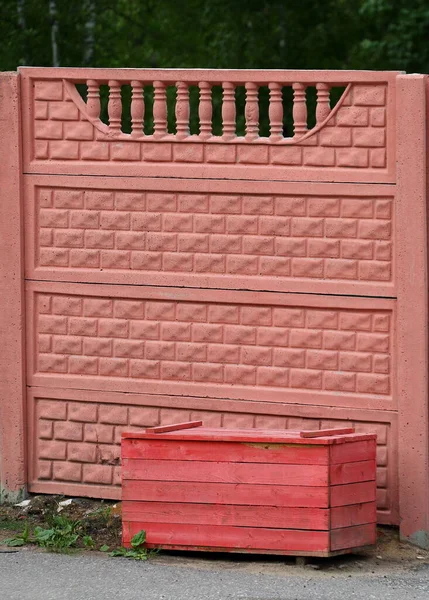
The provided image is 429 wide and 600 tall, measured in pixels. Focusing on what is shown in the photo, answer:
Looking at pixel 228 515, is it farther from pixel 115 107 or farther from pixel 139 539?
pixel 115 107

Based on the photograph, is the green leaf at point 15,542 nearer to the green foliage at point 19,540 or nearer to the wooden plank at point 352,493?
the green foliage at point 19,540

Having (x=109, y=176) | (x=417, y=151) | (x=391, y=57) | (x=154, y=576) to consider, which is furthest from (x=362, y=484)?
(x=391, y=57)

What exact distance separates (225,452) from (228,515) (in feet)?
1.14

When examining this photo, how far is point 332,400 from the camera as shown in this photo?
8.05 metres

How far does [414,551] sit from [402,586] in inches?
24.9

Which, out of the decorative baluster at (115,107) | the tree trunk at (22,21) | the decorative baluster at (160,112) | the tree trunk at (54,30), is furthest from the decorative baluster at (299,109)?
the tree trunk at (22,21)

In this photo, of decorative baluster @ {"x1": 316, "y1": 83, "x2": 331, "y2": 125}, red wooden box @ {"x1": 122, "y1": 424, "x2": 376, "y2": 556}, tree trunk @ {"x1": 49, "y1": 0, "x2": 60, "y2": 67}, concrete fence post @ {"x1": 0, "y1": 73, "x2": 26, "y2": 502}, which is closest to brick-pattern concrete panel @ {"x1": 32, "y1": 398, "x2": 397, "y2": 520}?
concrete fence post @ {"x1": 0, "y1": 73, "x2": 26, "y2": 502}

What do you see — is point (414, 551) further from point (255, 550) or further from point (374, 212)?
point (374, 212)

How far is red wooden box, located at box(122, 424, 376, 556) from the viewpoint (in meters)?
7.38

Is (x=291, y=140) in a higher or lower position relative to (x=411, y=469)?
higher

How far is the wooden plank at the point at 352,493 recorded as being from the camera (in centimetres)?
739

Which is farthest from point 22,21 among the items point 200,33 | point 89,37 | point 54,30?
point 200,33

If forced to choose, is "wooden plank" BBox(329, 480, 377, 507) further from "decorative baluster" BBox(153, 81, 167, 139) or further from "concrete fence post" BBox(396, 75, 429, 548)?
"decorative baluster" BBox(153, 81, 167, 139)

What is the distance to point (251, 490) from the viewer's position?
7.46m
